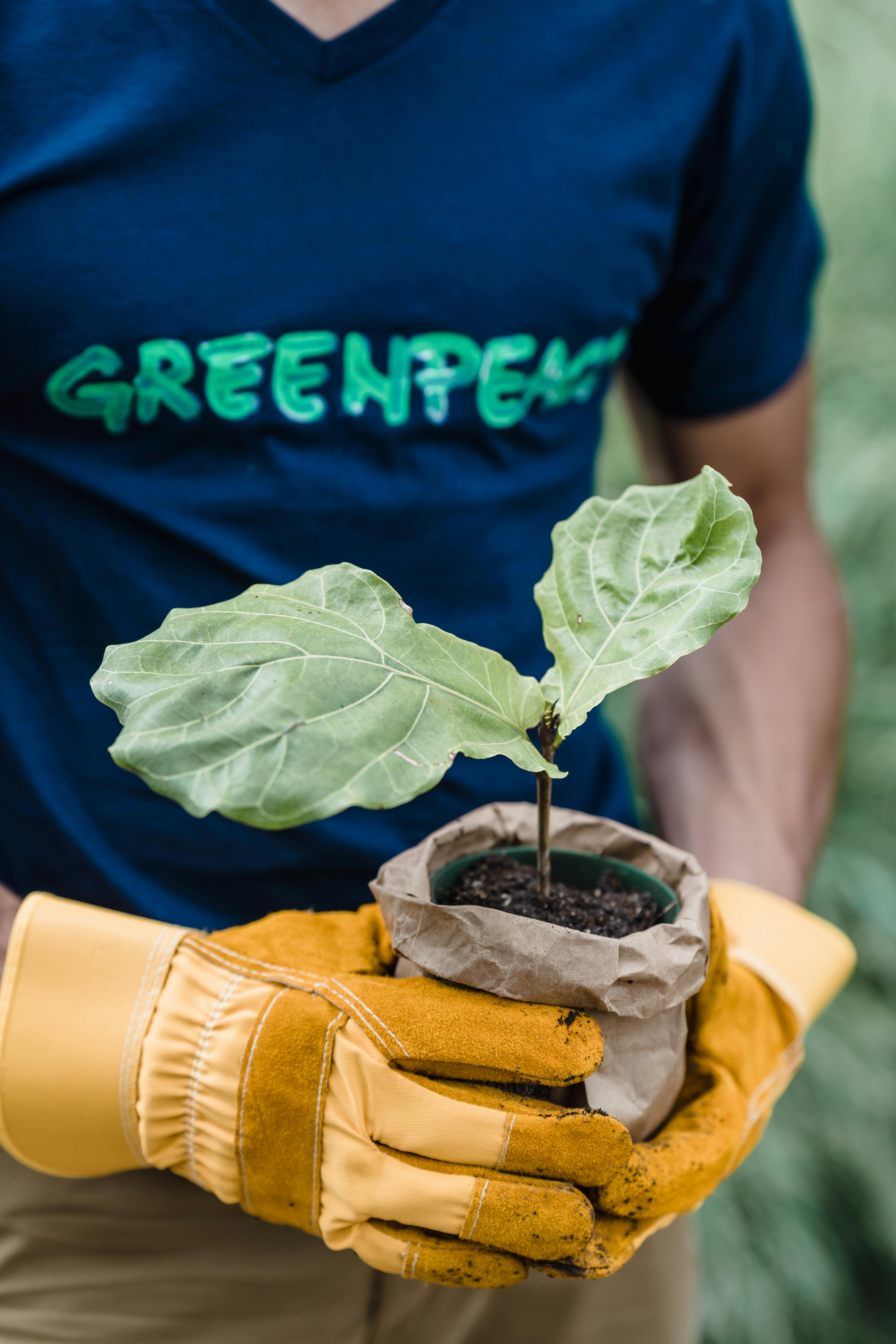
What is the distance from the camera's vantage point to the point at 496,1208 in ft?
1.98

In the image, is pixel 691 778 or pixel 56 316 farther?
pixel 691 778

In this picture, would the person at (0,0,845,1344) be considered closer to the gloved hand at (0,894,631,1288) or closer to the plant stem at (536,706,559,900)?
the gloved hand at (0,894,631,1288)

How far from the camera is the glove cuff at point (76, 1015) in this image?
676 mm

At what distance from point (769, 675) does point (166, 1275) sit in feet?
2.91

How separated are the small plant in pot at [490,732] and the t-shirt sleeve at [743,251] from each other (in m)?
0.58

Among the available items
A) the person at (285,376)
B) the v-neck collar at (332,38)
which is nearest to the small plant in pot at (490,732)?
the person at (285,376)

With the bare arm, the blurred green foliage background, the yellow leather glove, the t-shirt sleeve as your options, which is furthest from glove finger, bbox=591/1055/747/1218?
the blurred green foliage background

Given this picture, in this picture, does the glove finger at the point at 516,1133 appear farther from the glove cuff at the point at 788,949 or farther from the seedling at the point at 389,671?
the glove cuff at the point at 788,949

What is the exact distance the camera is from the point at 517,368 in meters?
0.91

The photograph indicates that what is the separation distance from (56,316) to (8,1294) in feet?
2.67

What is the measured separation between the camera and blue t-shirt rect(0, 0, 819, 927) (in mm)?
760

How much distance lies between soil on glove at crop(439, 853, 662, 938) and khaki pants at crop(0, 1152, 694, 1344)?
0.40 metres

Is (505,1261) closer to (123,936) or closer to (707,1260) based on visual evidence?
(123,936)

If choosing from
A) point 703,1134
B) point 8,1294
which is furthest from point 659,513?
point 8,1294
